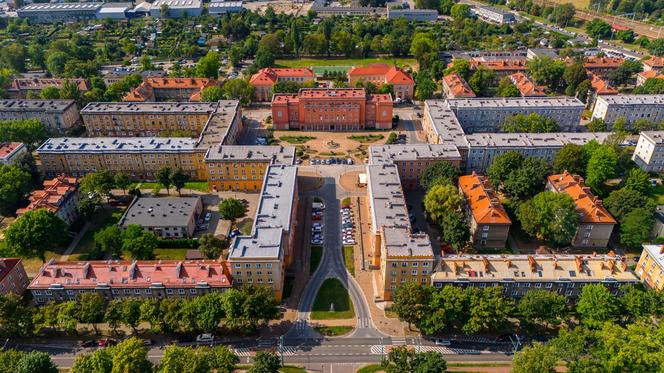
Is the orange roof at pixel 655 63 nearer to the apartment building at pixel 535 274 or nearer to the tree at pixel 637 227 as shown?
the tree at pixel 637 227

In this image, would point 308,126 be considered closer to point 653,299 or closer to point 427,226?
point 427,226

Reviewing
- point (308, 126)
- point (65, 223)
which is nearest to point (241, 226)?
point (65, 223)

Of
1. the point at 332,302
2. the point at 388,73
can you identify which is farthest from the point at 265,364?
the point at 388,73

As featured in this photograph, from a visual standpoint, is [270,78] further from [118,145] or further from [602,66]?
[602,66]

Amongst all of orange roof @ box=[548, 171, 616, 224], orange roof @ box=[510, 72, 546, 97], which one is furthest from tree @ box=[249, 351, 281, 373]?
orange roof @ box=[510, 72, 546, 97]

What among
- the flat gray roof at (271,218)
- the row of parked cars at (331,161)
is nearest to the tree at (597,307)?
the flat gray roof at (271,218)
